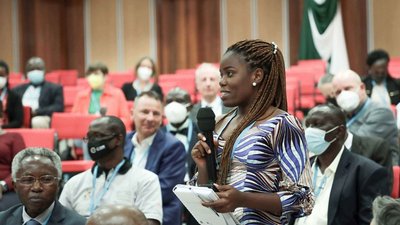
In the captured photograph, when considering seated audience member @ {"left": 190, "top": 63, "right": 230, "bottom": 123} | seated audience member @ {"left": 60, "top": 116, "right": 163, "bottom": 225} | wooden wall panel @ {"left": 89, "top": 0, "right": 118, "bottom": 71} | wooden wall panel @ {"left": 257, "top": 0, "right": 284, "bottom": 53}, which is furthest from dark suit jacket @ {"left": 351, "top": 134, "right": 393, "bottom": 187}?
wooden wall panel @ {"left": 89, "top": 0, "right": 118, "bottom": 71}

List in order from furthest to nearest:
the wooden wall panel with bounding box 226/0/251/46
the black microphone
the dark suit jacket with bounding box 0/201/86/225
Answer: the wooden wall panel with bounding box 226/0/251/46, the dark suit jacket with bounding box 0/201/86/225, the black microphone

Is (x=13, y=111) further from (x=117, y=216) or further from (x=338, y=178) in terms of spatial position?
(x=117, y=216)

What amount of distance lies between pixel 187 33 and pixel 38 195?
10769mm

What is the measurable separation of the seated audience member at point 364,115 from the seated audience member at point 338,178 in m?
1.45

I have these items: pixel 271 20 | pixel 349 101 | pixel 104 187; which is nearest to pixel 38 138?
pixel 104 187

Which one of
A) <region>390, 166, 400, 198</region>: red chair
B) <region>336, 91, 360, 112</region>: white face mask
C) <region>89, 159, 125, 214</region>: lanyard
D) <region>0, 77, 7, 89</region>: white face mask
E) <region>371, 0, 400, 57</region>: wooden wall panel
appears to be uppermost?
<region>371, 0, 400, 57</region>: wooden wall panel

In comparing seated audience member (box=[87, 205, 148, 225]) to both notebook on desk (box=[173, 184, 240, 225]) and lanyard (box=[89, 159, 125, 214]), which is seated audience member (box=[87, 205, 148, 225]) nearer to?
notebook on desk (box=[173, 184, 240, 225])

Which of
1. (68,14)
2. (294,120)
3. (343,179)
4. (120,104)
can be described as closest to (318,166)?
(343,179)

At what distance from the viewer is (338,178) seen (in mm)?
4320

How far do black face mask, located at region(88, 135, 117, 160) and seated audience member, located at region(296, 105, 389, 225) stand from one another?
3.51ft

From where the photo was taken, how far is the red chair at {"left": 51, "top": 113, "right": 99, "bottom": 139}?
7785 mm

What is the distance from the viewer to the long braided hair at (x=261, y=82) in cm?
253

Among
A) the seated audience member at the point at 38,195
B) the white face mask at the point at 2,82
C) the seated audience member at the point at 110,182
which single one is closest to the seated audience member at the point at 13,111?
the white face mask at the point at 2,82

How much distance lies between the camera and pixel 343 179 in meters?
4.30
